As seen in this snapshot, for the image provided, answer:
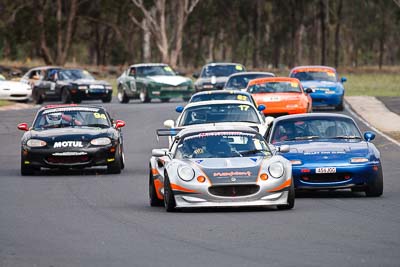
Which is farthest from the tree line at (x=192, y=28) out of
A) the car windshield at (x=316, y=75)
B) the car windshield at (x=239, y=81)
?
the car windshield at (x=316, y=75)

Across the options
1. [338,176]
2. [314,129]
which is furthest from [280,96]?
[338,176]

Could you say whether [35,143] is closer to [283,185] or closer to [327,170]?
[327,170]

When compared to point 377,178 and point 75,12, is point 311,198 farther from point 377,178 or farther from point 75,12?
point 75,12

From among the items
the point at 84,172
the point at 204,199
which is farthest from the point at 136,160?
the point at 204,199

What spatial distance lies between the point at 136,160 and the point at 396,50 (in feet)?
347

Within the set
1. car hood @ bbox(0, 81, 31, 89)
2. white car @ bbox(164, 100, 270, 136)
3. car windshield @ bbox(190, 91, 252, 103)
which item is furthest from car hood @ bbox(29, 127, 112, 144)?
car hood @ bbox(0, 81, 31, 89)

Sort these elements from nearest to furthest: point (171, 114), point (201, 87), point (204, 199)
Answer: point (204, 199) → point (171, 114) → point (201, 87)

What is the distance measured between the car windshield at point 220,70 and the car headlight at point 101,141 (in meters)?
29.4

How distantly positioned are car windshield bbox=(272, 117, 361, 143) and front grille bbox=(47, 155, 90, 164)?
4318 millimetres

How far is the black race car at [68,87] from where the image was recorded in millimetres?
48500

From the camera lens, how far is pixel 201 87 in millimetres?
50312

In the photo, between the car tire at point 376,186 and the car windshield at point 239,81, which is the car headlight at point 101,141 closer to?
the car tire at point 376,186

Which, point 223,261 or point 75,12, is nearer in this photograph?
point 223,261

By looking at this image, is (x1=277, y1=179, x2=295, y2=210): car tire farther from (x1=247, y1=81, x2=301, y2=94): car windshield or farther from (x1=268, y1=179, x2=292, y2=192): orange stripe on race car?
(x1=247, y1=81, x2=301, y2=94): car windshield
